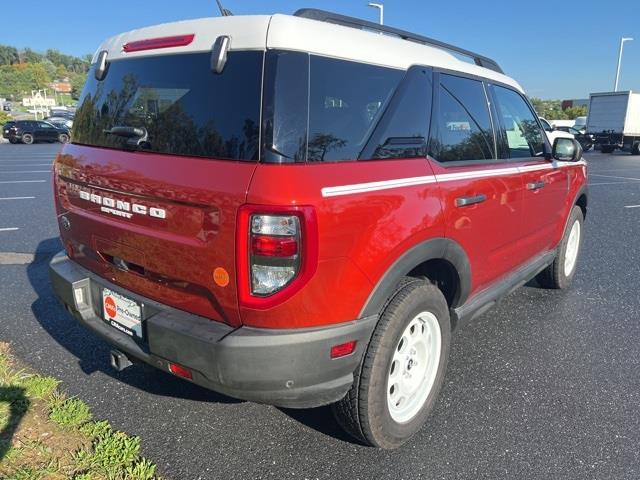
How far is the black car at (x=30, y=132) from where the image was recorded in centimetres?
2742

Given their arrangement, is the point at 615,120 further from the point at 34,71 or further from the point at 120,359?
the point at 34,71

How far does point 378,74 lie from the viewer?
2234 millimetres

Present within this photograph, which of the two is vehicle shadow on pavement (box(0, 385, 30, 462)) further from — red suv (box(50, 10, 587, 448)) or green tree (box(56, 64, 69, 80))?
green tree (box(56, 64, 69, 80))

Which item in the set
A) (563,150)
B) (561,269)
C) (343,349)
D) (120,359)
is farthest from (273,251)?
(561,269)

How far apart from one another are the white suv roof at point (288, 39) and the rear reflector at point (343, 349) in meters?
1.20

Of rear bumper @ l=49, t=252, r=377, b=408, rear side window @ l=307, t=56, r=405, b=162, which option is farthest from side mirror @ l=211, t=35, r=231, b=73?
rear bumper @ l=49, t=252, r=377, b=408

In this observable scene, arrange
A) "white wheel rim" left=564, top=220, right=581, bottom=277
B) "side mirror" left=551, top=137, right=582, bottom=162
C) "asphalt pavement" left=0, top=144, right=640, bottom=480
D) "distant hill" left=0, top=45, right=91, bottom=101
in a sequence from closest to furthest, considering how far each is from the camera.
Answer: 1. "asphalt pavement" left=0, top=144, right=640, bottom=480
2. "side mirror" left=551, top=137, right=582, bottom=162
3. "white wheel rim" left=564, top=220, right=581, bottom=277
4. "distant hill" left=0, top=45, right=91, bottom=101

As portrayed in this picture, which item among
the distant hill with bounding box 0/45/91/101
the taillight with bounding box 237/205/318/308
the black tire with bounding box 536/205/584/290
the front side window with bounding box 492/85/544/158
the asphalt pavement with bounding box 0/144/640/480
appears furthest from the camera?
the distant hill with bounding box 0/45/91/101

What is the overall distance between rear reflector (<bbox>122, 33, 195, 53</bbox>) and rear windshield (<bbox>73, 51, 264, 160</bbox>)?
0.05 meters

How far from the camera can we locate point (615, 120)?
2539cm

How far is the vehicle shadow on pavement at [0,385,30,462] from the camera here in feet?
7.76

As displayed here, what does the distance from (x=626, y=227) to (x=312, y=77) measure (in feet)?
24.4

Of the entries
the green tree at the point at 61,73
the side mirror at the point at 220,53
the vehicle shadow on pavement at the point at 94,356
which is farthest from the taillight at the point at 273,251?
the green tree at the point at 61,73

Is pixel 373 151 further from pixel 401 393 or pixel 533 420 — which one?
pixel 533 420
